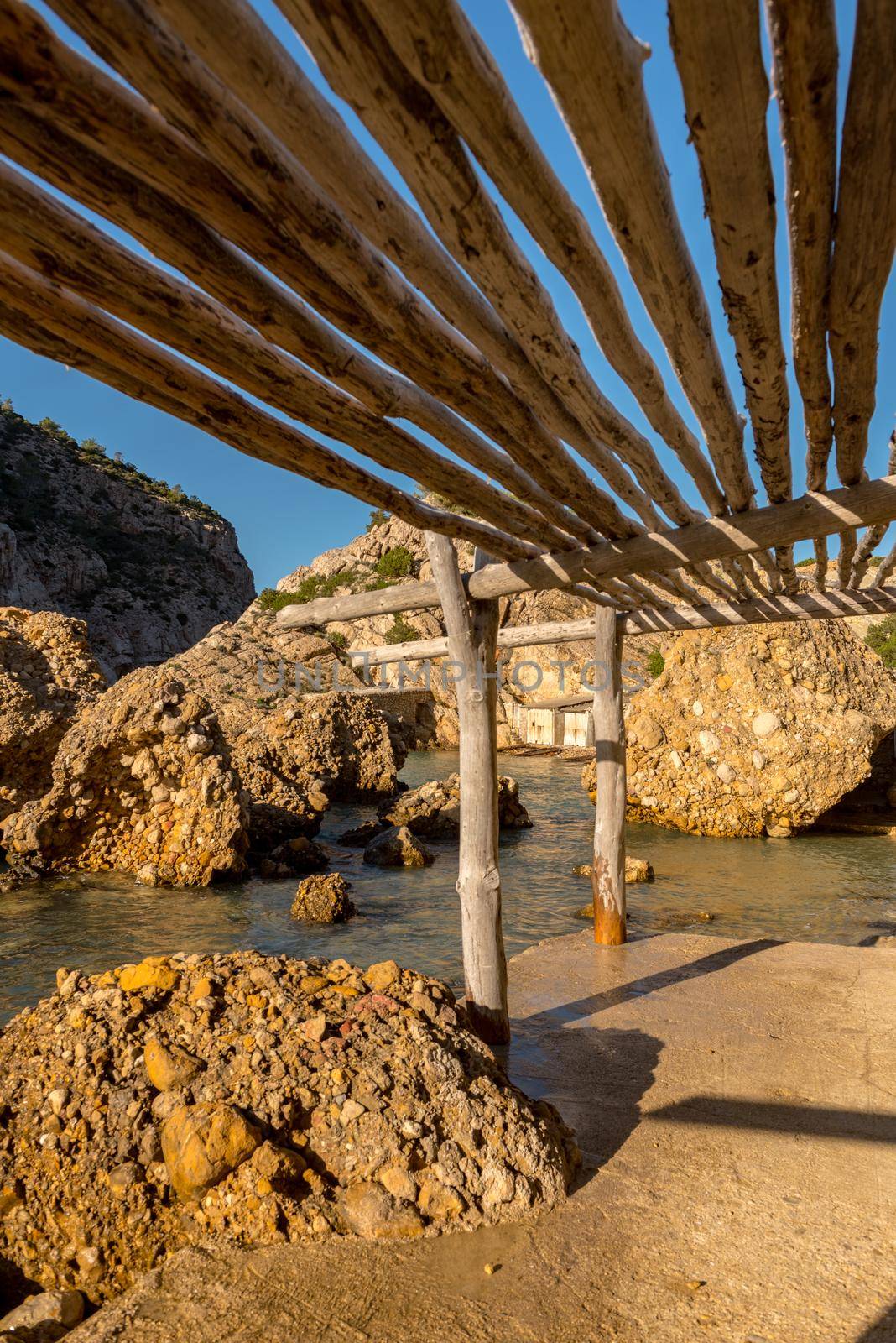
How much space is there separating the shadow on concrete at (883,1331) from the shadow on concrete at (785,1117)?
1.17 metres

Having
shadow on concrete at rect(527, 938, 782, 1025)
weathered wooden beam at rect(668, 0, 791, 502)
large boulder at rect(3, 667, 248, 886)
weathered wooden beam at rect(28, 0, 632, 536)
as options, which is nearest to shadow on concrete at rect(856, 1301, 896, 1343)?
shadow on concrete at rect(527, 938, 782, 1025)

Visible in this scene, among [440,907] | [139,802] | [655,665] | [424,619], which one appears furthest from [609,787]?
[424,619]

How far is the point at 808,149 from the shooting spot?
1437 mm

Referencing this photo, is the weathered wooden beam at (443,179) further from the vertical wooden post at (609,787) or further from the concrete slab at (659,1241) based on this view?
the vertical wooden post at (609,787)

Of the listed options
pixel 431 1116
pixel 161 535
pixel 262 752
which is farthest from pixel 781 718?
pixel 161 535

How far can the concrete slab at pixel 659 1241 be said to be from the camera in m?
2.18

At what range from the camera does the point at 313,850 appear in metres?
10.7

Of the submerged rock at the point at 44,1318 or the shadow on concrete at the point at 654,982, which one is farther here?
the shadow on concrete at the point at 654,982

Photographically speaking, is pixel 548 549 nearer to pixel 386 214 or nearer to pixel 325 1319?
pixel 386 214

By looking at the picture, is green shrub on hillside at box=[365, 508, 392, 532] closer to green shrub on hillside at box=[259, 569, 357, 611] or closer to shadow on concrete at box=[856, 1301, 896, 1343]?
green shrub on hillside at box=[259, 569, 357, 611]

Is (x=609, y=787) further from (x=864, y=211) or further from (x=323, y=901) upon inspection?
(x=864, y=211)

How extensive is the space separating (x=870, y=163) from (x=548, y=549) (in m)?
2.43

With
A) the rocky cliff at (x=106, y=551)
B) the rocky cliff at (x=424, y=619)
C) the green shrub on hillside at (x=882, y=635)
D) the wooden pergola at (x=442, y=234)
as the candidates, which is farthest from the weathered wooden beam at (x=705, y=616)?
the rocky cliff at (x=106, y=551)

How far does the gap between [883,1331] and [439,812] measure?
35.1 feet
